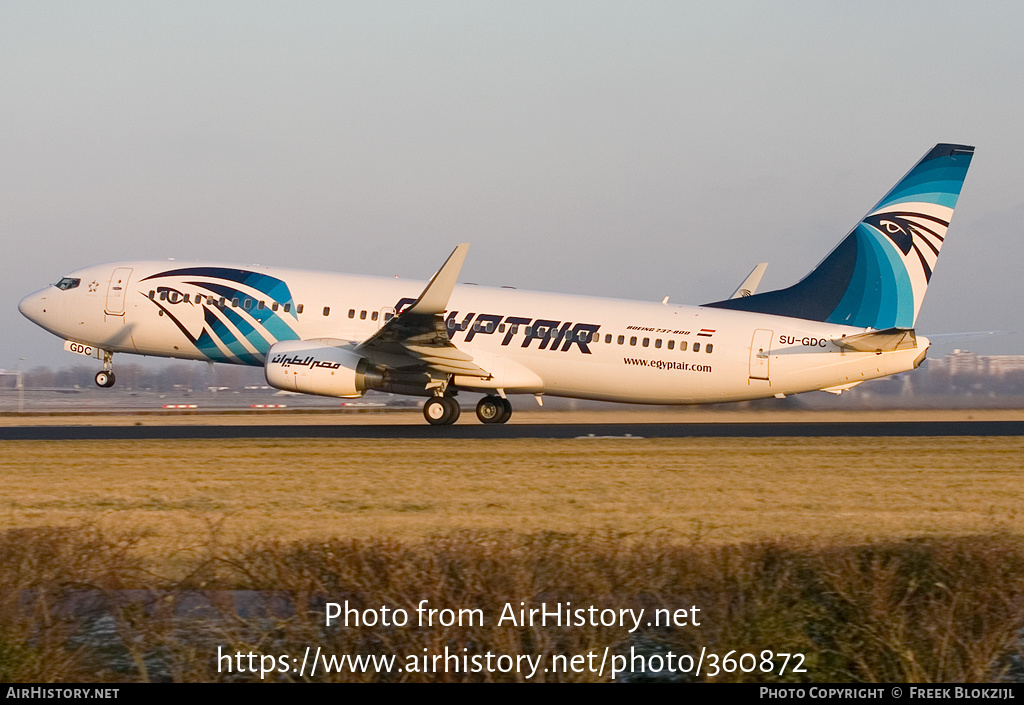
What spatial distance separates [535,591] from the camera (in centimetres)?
1227

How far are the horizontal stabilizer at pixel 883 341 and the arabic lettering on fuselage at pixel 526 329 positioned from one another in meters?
7.66

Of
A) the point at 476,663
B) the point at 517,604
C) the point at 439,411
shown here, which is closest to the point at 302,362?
the point at 439,411

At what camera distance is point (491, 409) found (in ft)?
121

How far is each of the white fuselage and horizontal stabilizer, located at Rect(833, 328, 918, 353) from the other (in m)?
0.26

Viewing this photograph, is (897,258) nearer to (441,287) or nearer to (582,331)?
(582,331)

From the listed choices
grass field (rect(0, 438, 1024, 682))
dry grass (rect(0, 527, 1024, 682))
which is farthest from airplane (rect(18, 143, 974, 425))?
dry grass (rect(0, 527, 1024, 682))

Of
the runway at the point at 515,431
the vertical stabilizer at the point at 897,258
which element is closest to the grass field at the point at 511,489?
the runway at the point at 515,431

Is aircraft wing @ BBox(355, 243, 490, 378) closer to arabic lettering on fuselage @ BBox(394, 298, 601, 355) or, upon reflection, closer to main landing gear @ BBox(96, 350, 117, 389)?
arabic lettering on fuselage @ BBox(394, 298, 601, 355)

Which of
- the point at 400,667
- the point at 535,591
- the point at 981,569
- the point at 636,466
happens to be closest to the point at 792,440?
the point at 636,466

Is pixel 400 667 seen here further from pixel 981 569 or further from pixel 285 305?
pixel 285 305

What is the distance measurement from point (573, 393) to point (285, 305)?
377 inches

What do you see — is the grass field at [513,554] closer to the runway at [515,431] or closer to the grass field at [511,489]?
the grass field at [511,489]

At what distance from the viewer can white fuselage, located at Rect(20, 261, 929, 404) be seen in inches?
1356

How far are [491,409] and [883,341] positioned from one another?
→ 1231cm
